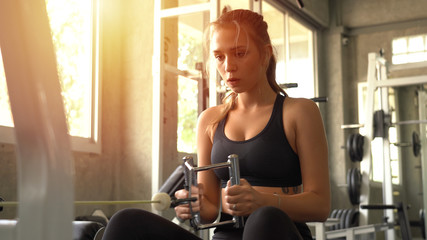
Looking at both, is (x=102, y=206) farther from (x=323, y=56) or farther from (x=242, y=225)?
(x=323, y=56)

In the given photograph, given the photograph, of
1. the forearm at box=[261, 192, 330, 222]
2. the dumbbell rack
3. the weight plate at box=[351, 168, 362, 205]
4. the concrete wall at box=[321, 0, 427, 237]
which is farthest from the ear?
the concrete wall at box=[321, 0, 427, 237]

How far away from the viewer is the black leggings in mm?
852

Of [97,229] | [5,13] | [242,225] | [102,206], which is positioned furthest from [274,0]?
[5,13]

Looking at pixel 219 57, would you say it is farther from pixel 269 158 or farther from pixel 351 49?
pixel 351 49

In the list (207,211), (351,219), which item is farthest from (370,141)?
(207,211)

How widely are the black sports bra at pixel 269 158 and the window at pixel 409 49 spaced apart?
5.67m

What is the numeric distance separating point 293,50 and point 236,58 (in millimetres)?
5318

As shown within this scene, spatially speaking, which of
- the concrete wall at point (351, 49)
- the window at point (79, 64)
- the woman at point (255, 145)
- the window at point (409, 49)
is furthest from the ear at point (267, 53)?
the window at point (409, 49)

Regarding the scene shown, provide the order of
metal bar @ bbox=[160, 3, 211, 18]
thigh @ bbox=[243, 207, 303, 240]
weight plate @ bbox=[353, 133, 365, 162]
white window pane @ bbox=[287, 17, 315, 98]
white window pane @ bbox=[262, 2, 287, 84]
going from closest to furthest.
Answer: thigh @ bbox=[243, 207, 303, 240] < metal bar @ bbox=[160, 3, 211, 18] < weight plate @ bbox=[353, 133, 365, 162] < white window pane @ bbox=[262, 2, 287, 84] < white window pane @ bbox=[287, 17, 315, 98]

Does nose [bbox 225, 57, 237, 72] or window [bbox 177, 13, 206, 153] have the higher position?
window [bbox 177, 13, 206, 153]

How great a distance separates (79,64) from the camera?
152 inches

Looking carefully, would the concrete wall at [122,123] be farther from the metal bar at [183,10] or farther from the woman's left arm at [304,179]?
the woman's left arm at [304,179]

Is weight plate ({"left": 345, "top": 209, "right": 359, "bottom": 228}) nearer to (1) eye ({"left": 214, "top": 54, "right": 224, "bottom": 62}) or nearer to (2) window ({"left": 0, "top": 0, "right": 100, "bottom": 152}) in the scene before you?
(2) window ({"left": 0, "top": 0, "right": 100, "bottom": 152})

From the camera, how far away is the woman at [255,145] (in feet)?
3.42
